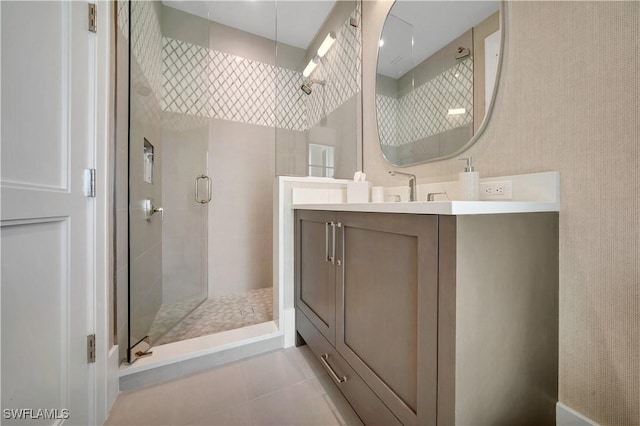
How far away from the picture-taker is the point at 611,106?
73cm

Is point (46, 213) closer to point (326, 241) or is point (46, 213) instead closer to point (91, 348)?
point (91, 348)

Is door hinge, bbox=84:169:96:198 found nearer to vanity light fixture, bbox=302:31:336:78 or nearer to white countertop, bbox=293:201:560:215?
white countertop, bbox=293:201:560:215

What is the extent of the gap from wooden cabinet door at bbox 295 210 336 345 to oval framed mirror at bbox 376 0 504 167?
2.36 feet

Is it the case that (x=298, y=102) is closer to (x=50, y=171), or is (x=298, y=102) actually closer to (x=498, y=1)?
(x=498, y=1)

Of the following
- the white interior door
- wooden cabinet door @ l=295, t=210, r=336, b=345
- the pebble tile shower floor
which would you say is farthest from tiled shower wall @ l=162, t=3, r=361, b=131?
the pebble tile shower floor

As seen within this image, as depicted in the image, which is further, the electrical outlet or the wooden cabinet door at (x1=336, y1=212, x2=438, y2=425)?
the electrical outlet

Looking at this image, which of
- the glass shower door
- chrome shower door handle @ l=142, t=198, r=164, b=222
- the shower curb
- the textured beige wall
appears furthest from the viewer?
chrome shower door handle @ l=142, t=198, r=164, b=222

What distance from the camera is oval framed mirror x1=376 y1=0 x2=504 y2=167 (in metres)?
1.05

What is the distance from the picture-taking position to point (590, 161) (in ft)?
2.52

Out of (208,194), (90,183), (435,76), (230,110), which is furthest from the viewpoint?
(230,110)

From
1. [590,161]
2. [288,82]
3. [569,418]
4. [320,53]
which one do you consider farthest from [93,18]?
[569,418]

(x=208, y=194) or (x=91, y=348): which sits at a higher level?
(x=208, y=194)

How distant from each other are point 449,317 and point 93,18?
1.70 m

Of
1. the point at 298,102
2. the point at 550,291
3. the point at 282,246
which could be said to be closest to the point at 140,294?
the point at 282,246
